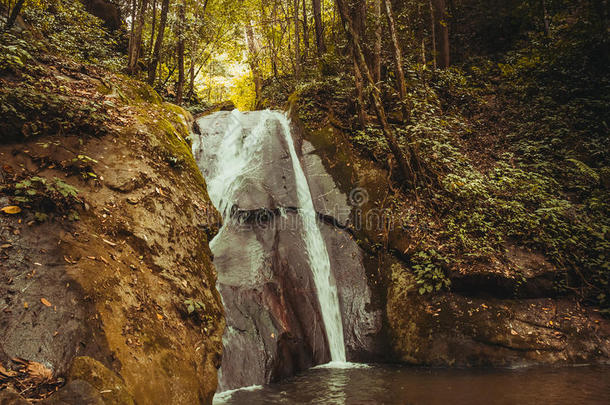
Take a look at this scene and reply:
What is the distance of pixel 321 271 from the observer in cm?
690

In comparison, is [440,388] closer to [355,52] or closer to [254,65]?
[355,52]

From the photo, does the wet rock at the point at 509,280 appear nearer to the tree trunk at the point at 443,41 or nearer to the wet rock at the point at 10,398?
the wet rock at the point at 10,398

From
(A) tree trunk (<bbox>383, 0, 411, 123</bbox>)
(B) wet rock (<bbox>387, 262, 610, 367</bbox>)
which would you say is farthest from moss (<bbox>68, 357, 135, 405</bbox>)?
(A) tree trunk (<bbox>383, 0, 411, 123</bbox>)

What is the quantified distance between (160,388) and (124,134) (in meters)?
4.26

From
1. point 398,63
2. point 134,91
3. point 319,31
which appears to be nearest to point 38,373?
point 134,91

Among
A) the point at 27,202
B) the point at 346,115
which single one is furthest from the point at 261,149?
the point at 27,202

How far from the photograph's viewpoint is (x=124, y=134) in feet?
18.1

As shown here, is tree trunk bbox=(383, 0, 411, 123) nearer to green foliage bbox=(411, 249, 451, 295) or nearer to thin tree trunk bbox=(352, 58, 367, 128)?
thin tree trunk bbox=(352, 58, 367, 128)

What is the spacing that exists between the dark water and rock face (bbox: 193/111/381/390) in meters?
0.52

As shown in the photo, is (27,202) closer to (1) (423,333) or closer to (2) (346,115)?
(1) (423,333)

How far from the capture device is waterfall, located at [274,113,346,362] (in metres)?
6.24

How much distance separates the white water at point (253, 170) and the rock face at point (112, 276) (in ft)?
5.87

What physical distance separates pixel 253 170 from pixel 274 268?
2.94m

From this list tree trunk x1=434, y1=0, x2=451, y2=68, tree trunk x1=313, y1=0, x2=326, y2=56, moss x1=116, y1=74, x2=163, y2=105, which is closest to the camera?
moss x1=116, y1=74, x2=163, y2=105
